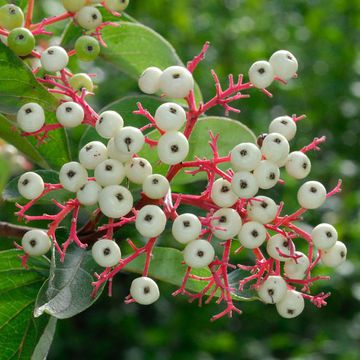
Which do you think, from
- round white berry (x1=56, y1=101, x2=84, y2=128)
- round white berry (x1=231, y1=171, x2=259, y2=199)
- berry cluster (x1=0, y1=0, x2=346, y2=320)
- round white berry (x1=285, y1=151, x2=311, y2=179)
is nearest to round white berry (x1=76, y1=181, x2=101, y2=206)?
berry cluster (x1=0, y1=0, x2=346, y2=320)

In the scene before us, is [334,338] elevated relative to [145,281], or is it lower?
lower

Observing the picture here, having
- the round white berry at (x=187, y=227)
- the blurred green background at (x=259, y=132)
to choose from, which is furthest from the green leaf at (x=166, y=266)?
the blurred green background at (x=259, y=132)

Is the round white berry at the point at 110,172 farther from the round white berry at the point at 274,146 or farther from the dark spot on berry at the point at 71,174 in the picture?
the round white berry at the point at 274,146

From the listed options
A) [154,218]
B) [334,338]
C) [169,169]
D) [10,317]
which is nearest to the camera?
[154,218]

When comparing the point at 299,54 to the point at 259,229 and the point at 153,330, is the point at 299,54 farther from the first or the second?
the point at 259,229

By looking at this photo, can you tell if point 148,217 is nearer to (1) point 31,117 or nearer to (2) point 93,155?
(2) point 93,155

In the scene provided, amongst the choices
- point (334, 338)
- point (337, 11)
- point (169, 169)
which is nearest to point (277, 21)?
point (337, 11)

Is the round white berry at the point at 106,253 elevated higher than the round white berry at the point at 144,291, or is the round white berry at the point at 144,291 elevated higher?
the round white berry at the point at 106,253

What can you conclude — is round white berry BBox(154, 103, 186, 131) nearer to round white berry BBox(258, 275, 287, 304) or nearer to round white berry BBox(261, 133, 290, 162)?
round white berry BBox(261, 133, 290, 162)
